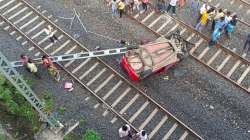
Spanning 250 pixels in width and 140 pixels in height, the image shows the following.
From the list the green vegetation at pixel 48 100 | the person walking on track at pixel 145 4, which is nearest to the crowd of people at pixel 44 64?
the green vegetation at pixel 48 100

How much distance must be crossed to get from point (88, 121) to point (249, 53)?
9470mm

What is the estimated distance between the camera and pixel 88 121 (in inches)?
→ 721

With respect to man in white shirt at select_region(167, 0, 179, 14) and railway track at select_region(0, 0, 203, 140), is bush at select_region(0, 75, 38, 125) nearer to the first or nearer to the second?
railway track at select_region(0, 0, 203, 140)

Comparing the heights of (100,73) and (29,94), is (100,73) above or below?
below

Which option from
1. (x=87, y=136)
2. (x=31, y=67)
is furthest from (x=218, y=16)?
(x=31, y=67)

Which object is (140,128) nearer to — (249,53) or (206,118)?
(206,118)

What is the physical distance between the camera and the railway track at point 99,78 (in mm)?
18219

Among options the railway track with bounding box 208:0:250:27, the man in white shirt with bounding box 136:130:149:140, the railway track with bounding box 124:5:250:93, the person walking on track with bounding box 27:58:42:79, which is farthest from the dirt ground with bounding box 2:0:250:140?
the railway track with bounding box 208:0:250:27

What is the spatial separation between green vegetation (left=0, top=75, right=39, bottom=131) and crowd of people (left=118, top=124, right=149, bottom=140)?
4087 mm

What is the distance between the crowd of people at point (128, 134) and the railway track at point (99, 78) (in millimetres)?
575

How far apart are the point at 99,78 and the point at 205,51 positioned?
598 cm

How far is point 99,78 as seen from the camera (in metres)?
19.8

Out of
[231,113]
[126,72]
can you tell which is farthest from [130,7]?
[231,113]

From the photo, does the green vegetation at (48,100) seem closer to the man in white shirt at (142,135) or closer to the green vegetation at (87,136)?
the green vegetation at (87,136)
